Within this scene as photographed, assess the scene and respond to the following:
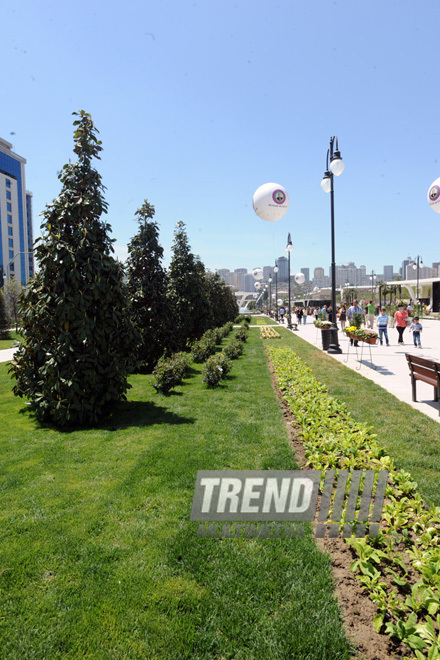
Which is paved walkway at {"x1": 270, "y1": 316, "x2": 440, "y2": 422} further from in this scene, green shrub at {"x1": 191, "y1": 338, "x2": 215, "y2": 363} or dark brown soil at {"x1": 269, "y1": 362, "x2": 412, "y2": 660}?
green shrub at {"x1": 191, "y1": 338, "x2": 215, "y2": 363}

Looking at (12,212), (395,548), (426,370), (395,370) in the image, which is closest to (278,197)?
(395,370)

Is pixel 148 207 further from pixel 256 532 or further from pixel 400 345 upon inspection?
pixel 400 345

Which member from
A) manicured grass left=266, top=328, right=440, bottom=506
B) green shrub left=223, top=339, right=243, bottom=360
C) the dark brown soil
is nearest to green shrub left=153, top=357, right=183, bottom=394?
manicured grass left=266, top=328, right=440, bottom=506

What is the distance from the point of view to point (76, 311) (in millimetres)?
6215

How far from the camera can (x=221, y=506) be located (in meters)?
3.94

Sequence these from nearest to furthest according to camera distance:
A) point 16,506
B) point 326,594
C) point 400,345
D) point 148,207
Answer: point 326,594
point 16,506
point 148,207
point 400,345

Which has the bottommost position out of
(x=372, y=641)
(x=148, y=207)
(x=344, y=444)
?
(x=372, y=641)

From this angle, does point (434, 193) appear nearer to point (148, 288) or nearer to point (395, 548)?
point (148, 288)

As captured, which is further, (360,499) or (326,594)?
(360,499)

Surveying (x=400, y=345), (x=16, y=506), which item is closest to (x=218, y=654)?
(x=16, y=506)

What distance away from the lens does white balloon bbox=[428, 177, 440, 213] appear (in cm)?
1748

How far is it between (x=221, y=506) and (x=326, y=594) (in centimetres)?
146

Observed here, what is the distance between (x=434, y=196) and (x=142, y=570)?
20.2m

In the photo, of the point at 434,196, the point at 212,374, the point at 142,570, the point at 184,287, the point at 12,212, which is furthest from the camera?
the point at 12,212
